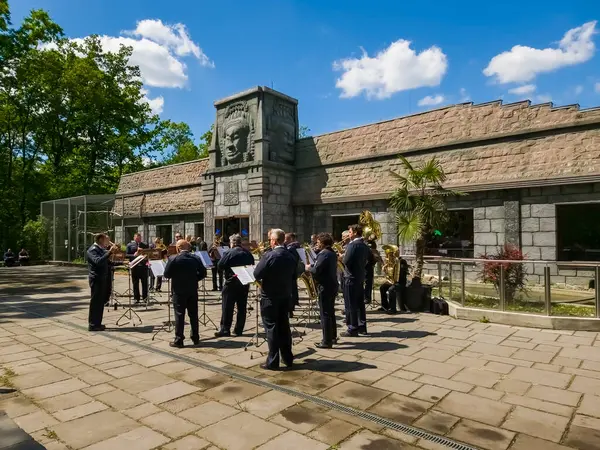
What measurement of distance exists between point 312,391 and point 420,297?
541cm

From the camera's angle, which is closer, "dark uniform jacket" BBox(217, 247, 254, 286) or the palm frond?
"dark uniform jacket" BBox(217, 247, 254, 286)

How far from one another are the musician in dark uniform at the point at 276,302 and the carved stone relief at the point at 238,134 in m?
11.7

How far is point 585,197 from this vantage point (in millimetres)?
10523

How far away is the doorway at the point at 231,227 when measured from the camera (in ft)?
54.8

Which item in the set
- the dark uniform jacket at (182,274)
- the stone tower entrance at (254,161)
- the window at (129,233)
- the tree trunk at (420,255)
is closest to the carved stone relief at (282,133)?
the stone tower entrance at (254,161)

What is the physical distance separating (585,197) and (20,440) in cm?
1244

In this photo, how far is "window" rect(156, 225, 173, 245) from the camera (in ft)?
71.7

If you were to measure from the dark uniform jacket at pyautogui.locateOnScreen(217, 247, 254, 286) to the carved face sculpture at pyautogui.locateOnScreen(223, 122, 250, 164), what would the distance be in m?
10.2

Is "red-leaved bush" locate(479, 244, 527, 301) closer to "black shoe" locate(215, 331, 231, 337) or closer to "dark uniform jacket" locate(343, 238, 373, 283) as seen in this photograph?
"dark uniform jacket" locate(343, 238, 373, 283)

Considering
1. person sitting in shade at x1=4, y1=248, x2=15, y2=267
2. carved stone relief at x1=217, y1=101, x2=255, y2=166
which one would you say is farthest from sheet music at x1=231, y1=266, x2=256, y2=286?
person sitting in shade at x1=4, y1=248, x2=15, y2=267

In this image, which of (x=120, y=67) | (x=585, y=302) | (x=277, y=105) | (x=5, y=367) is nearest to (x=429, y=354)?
(x=585, y=302)

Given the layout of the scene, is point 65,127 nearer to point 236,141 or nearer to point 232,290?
point 236,141

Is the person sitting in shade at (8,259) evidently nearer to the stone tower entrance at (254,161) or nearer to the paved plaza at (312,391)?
the stone tower entrance at (254,161)

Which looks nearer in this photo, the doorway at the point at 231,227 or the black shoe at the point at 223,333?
the black shoe at the point at 223,333
